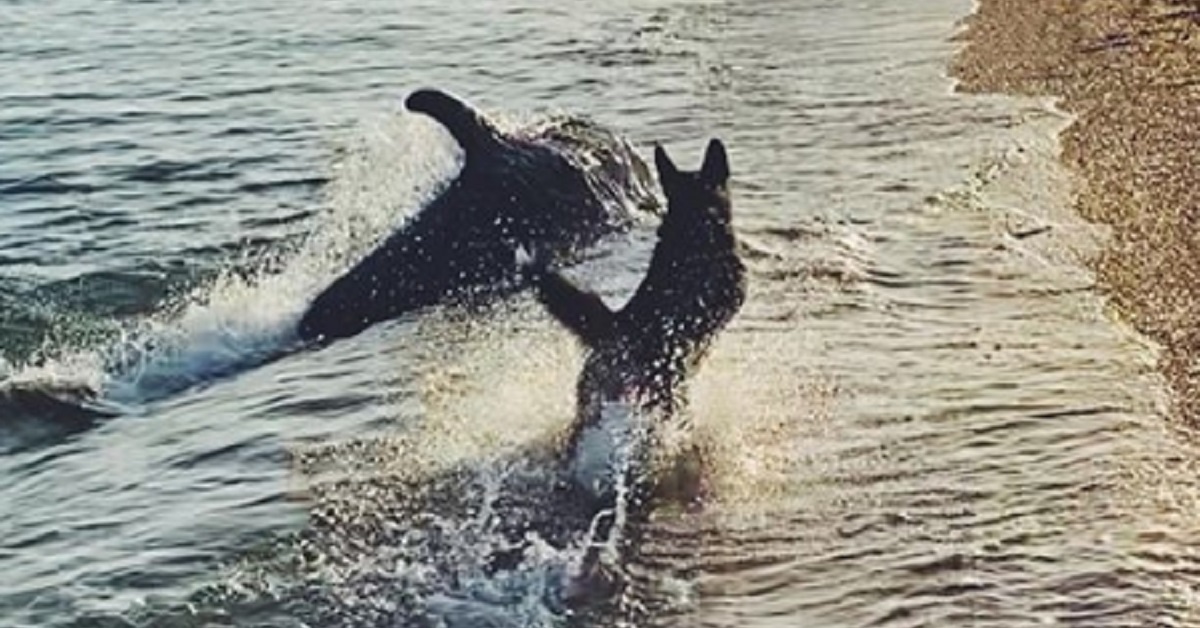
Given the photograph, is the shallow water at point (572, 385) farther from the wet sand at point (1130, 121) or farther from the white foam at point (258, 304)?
the wet sand at point (1130, 121)

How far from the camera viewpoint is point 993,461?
9594 millimetres

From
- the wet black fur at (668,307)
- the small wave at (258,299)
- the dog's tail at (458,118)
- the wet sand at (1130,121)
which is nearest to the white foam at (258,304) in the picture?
the small wave at (258,299)

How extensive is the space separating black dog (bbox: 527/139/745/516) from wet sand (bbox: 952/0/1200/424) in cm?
207

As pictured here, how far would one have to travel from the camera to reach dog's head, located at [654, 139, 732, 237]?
10016 millimetres

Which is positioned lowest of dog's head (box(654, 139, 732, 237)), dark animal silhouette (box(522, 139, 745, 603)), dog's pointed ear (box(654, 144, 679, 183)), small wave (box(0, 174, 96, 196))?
small wave (box(0, 174, 96, 196))

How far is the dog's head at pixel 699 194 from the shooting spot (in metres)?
10.0

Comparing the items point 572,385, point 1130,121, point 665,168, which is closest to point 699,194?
point 665,168

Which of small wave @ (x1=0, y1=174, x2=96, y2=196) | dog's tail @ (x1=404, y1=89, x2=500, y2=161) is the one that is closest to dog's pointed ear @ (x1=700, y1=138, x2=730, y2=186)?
dog's tail @ (x1=404, y1=89, x2=500, y2=161)

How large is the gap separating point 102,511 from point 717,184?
3.00 meters

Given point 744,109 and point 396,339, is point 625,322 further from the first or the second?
point 744,109

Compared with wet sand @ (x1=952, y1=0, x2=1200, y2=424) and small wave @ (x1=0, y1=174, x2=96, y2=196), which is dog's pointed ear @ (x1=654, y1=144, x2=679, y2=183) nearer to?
wet sand @ (x1=952, y1=0, x2=1200, y2=424)

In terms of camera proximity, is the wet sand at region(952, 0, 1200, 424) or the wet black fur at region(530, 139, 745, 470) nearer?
the wet black fur at region(530, 139, 745, 470)

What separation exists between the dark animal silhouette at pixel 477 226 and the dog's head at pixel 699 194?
2.74 meters

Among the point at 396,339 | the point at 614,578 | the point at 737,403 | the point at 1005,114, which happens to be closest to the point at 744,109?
the point at 1005,114
